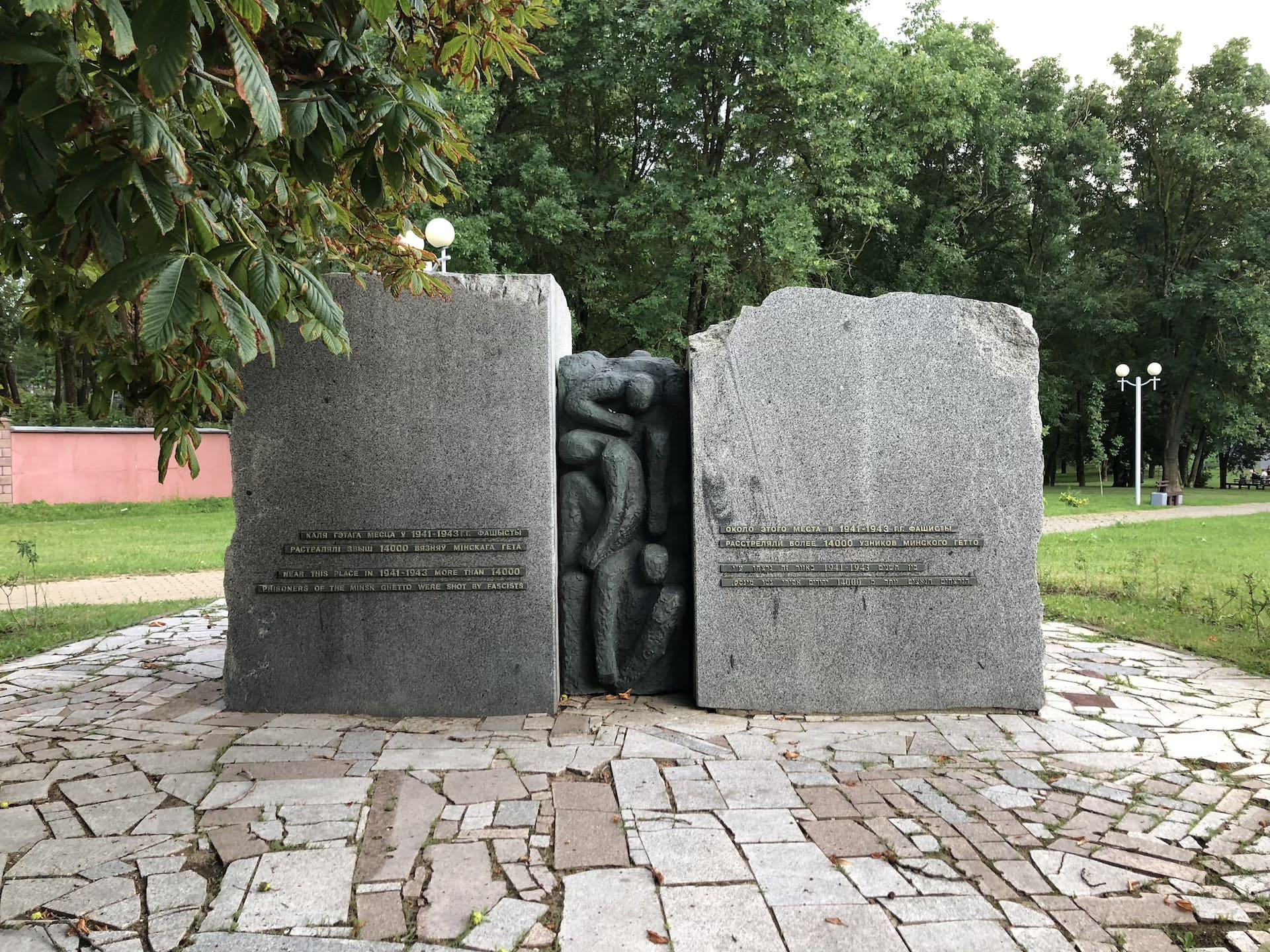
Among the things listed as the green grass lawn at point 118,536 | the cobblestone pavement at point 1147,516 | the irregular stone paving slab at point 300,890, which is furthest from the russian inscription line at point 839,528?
the cobblestone pavement at point 1147,516

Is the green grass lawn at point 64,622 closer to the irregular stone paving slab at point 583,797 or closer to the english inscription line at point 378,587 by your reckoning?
the english inscription line at point 378,587

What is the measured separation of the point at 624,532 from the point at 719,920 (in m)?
2.71

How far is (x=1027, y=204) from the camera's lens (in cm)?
2622

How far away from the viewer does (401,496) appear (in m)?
5.02

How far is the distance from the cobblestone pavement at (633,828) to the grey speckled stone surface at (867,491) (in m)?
0.26

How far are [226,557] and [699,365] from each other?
2.88m

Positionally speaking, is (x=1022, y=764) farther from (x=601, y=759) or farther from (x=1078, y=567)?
(x=1078, y=567)

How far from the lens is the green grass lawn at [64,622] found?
676 centimetres

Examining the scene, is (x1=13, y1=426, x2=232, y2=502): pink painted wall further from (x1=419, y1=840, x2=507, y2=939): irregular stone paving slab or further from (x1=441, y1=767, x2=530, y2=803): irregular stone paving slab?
(x1=419, y1=840, x2=507, y2=939): irregular stone paving slab

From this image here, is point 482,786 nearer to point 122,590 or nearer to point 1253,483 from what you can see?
point 122,590

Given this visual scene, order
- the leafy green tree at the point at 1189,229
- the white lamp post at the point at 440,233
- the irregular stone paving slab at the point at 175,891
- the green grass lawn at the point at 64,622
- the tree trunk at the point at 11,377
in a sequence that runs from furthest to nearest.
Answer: the tree trunk at the point at 11,377, the leafy green tree at the point at 1189,229, the white lamp post at the point at 440,233, the green grass lawn at the point at 64,622, the irregular stone paving slab at the point at 175,891

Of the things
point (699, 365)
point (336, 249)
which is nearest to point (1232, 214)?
point (699, 365)

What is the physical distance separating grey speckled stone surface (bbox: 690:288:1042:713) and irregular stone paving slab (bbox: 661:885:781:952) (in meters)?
2.13

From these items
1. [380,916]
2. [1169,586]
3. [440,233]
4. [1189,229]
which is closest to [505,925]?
[380,916]
